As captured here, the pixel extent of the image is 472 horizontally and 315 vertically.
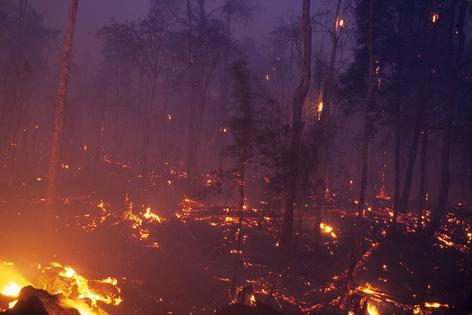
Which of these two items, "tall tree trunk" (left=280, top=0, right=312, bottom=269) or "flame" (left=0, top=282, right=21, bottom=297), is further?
"tall tree trunk" (left=280, top=0, right=312, bottom=269)

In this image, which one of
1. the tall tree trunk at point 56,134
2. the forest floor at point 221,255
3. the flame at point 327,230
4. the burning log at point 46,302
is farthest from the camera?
the flame at point 327,230

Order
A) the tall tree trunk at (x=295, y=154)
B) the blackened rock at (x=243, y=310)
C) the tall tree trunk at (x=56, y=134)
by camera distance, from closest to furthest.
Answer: the blackened rock at (x=243, y=310), the tall tree trunk at (x=56, y=134), the tall tree trunk at (x=295, y=154)

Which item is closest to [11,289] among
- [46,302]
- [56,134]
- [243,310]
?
[46,302]

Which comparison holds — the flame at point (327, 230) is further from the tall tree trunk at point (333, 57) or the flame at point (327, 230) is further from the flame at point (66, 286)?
the flame at point (66, 286)

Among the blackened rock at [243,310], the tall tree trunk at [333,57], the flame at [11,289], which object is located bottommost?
the flame at [11,289]

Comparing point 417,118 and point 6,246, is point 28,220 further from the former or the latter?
point 417,118

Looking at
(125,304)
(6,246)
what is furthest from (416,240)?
(6,246)

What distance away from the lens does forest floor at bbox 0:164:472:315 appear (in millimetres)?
13898

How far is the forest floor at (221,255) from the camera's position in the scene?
547 inches

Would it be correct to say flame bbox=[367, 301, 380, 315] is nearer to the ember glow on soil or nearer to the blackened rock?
the ember glow on soil

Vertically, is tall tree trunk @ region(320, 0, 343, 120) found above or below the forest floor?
above

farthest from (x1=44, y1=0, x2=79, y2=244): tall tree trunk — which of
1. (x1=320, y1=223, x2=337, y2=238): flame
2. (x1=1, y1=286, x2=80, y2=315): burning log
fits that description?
(x1=320, y1=223, x2=337, y2=238): flame

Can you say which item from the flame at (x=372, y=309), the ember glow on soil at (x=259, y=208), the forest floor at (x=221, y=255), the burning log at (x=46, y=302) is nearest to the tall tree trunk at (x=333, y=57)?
the ember glow on soil at (x=259, y=208)

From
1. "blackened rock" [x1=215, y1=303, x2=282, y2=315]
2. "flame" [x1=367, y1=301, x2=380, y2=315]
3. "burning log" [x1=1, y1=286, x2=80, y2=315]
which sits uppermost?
"burning log" [x1=1, y1=286, x2=80, y2=315]
